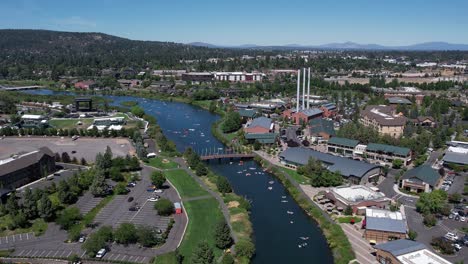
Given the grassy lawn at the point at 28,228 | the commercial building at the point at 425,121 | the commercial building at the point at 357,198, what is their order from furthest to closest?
1. the commercial building at the point at 425,121
2. the commercial building at the point at 357,198
3. the grassy lawn at the point at 28,228

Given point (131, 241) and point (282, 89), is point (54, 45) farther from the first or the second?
point (131, 241)

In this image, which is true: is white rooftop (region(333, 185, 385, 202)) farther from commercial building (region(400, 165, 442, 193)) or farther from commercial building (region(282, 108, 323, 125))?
commercial building (region(282, 108, 323, 125))

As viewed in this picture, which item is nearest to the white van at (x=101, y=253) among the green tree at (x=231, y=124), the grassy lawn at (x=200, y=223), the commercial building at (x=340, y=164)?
the grassy lawn at (x=200, y=223)

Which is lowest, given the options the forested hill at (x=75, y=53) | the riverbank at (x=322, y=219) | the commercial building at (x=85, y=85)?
the riverbank at (x=322, y=219)

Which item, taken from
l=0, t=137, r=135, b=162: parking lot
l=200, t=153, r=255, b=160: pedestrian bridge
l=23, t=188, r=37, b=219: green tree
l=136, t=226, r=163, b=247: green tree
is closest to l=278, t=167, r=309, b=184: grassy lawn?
l=200, t=153, r=255, b=160: pedestrian bridge

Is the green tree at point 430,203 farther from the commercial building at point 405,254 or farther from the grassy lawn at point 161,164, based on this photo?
the grassy lawn at point 161,164

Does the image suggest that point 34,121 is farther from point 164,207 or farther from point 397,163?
point 397,163

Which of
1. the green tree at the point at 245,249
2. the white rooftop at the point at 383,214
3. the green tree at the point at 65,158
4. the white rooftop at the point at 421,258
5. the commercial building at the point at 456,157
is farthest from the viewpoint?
the green tree at the point at 65,158
